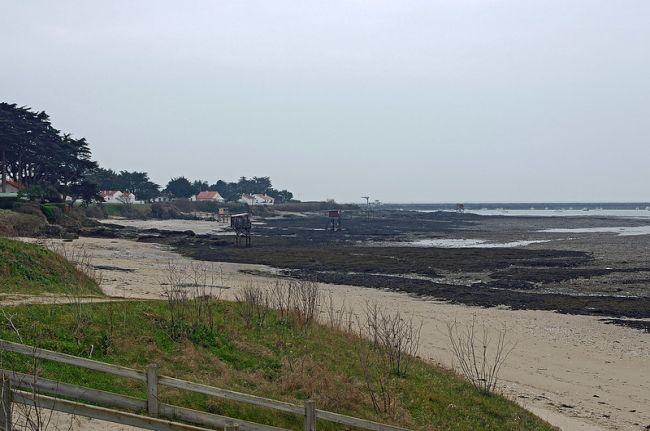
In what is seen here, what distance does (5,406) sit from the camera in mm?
6332

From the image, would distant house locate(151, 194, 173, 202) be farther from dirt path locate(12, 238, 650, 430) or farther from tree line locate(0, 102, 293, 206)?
dirt path locate(12, 238, 650, 430)

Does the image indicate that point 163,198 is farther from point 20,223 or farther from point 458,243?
point 20,223

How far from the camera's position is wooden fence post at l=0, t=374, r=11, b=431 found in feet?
20.2

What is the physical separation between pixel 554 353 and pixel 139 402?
1458cm

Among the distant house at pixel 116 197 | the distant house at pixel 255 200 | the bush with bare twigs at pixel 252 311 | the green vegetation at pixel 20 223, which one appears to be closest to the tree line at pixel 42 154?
the green vegetation at pixel 20 223

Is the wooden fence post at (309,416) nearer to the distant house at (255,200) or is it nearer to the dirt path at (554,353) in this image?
the dirt path at (554,353)

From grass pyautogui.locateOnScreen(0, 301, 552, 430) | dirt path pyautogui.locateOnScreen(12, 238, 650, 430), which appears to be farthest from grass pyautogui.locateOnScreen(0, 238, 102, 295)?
grass pyautogui.locateOnScreen(0, 301, 552, 430)

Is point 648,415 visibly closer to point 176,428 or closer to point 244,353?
point 244,353

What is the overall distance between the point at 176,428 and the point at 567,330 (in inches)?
740

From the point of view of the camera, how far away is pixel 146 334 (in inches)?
503

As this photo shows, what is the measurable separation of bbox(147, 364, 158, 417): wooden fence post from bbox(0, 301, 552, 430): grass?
199cm

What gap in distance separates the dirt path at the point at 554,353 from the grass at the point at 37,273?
6.87 ft

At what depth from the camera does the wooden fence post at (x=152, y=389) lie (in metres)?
7.95

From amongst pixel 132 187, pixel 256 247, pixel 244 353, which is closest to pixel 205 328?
pixel 244 353
